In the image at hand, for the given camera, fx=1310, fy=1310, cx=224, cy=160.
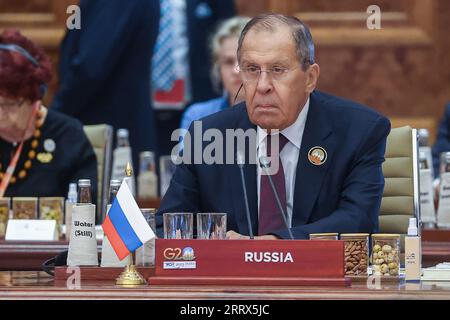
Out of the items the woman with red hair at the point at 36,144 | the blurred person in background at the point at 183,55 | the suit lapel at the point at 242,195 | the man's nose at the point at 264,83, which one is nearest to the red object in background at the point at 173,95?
the blurred person in background at the point at 183,55

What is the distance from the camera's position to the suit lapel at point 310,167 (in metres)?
3.89

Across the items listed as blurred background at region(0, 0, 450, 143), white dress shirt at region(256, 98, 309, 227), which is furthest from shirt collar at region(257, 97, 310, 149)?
blurred background at region(0, 0, 450, 143)

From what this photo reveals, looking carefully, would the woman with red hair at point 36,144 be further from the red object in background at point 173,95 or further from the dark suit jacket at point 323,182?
the red object in background at point 173,95

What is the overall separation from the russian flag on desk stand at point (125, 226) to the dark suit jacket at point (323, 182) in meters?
0.56

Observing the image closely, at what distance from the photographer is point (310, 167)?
12.9ft

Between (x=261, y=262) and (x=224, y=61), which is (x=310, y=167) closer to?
(x=261, y=262)

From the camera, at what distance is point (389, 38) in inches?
322

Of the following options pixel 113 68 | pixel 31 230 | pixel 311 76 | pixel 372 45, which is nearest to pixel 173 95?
pixel 113 68

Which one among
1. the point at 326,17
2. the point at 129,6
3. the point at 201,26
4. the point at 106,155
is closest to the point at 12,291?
the point at 106,155

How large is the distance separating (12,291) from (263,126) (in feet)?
3.73

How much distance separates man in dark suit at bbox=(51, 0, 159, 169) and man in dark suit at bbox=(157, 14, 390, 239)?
9.82ft

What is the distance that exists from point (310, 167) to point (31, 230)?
1110 mm

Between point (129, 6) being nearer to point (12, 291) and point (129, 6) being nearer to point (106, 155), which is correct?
A: point (106, 155)
